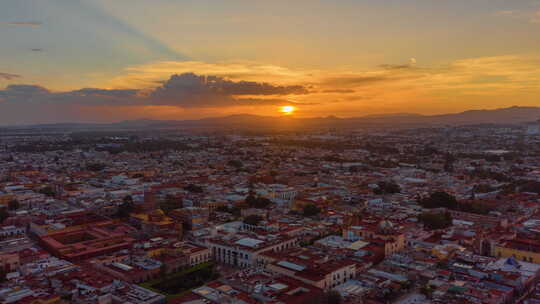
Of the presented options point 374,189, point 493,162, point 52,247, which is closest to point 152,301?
point 52,247

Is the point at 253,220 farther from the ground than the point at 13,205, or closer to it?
farther from the ground

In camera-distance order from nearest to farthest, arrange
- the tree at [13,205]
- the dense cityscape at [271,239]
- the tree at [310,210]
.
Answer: the dense cityscape at [271,239] < the tree at [310,210] < the tree at [13,205]

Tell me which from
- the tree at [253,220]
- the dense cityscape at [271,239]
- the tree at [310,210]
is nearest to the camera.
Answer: the dense cityscape at [271,239]

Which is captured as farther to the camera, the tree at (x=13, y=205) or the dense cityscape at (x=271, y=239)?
the tree at (x=13, y=205)

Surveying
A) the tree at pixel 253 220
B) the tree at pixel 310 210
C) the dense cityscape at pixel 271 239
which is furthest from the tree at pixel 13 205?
the tree at pixel 310 210

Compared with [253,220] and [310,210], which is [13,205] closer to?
[253,220]

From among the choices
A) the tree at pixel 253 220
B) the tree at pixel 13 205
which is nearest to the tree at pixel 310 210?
the tree at pixel 253 220

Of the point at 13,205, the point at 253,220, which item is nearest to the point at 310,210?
the point at 253,220

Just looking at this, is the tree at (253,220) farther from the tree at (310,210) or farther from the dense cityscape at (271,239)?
the tree at (310,210)

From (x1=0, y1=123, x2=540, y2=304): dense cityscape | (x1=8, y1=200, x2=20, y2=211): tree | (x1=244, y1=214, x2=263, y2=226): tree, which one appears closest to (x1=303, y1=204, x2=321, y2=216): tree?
(x1=0, y1=123, x2=540, y2=304): dense cityscape
